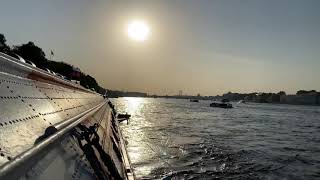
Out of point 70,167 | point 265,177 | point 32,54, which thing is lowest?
point 265,177

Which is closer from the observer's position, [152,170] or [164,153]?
[152,170]

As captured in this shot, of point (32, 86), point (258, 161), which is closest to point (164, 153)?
point (258, 161)

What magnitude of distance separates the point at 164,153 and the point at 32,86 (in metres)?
19.8

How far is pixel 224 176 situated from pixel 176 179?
2833 mm

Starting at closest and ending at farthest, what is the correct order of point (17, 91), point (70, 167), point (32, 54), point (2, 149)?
point (2, 149) < point (70, 167) < point (17, 91) < point (32, 54)

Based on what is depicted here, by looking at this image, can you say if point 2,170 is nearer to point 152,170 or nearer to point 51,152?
point 51,152

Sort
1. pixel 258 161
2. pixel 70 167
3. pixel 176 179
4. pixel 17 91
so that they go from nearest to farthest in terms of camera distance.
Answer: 1. pixel 70 167
2. pixel 17 91
3. pixel 176 179
4. pixel 258 161

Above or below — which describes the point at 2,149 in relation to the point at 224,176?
above

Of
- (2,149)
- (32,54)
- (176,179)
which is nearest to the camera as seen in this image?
(2,149)

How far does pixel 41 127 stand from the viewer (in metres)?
5.23

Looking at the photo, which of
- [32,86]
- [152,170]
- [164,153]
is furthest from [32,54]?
[32,86]

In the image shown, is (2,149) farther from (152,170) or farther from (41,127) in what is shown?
(152,170)

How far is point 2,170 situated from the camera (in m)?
2.35

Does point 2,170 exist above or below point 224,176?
above
